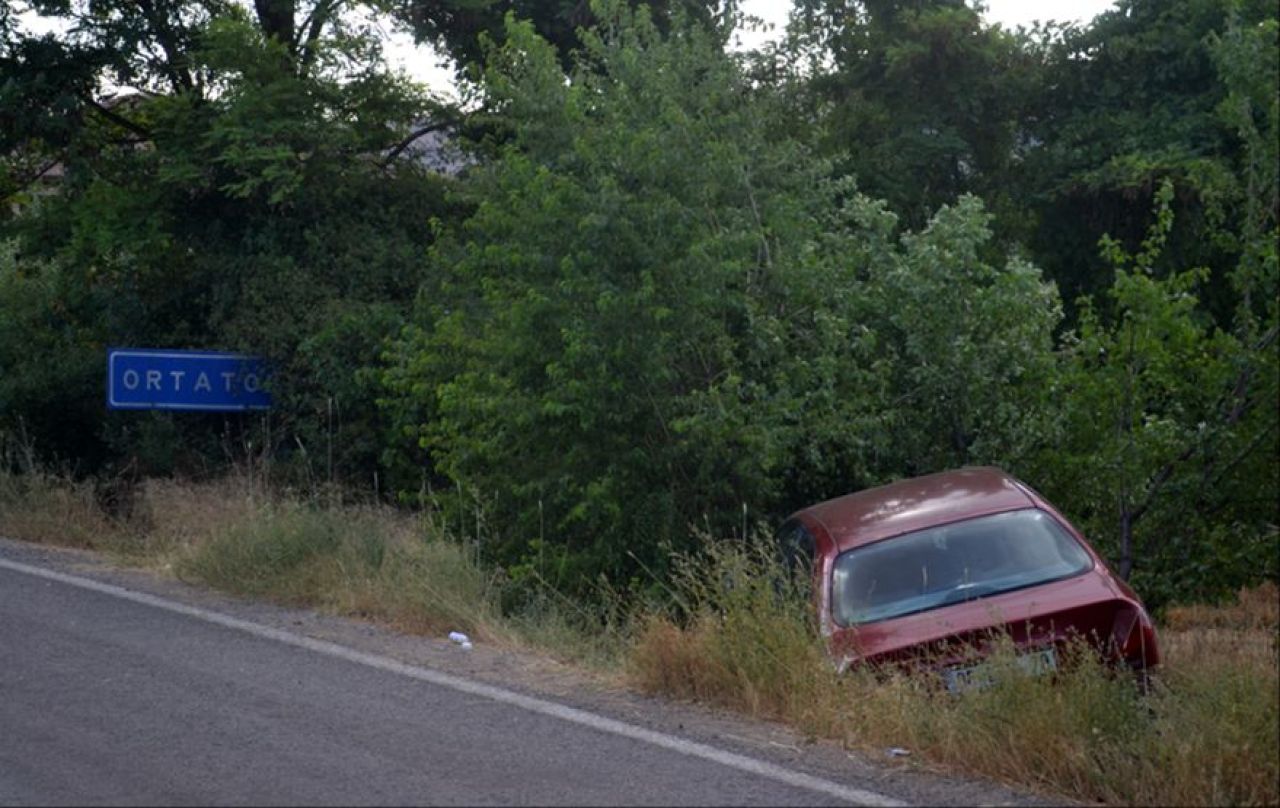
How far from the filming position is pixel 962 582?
8.29 metres

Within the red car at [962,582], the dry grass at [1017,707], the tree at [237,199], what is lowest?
the dry grass at [1017,707]

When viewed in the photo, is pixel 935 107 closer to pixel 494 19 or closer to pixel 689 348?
pixel 494 19

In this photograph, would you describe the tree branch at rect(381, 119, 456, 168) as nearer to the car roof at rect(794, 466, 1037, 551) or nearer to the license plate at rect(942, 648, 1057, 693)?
the car roof at rect(794, 466, 1037, 551)

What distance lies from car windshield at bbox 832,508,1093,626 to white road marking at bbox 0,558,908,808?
4.98 feet

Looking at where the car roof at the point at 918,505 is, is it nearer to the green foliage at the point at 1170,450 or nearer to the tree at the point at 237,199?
the green foliage at the point at 1170,450

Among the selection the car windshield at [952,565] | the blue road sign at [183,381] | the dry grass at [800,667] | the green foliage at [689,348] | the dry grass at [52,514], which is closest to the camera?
the dry grass at [800,667]

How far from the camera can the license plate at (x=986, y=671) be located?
23.6 feet

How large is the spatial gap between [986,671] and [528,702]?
212 centimetres

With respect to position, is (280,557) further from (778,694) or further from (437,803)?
(437,803)

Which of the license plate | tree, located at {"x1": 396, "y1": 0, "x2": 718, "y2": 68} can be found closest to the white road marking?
the license plate

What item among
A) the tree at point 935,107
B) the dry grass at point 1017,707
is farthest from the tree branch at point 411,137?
the dry grass at point 1017,707

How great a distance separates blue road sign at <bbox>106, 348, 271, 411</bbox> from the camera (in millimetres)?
14734

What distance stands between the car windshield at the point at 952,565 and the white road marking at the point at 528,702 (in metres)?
1.52

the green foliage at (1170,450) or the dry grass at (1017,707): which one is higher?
the green foliage at (1170,450)
